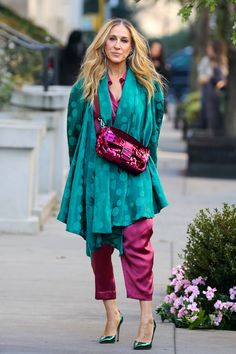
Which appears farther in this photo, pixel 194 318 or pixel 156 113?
pixel 194 318

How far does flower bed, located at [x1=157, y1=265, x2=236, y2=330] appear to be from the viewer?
768 cm

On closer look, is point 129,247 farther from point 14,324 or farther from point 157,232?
point 157,232

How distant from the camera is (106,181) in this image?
22.9 feet

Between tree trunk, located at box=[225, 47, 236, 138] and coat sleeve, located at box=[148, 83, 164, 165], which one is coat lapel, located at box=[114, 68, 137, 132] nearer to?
coat sleeve, located at box=[148, 83, 164, 165]

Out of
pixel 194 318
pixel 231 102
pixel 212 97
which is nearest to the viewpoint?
pixel 194 318

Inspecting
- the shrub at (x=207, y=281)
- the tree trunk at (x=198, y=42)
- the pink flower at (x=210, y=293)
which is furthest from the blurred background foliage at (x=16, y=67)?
the tree trunk at (x=198, y=42)

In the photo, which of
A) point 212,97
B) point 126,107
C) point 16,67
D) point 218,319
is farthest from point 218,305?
point 212,97

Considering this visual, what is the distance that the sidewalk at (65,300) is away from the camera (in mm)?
7188

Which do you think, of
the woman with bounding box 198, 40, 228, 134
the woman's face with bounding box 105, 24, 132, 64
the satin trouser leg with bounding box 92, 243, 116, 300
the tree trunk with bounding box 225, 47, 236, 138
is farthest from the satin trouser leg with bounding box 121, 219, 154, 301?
the woman with bounding box 198, 40, 228, 134

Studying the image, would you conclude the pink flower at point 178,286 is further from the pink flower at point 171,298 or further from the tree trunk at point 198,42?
the tree trunk at point 198,42

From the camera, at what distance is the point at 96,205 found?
6.96 m

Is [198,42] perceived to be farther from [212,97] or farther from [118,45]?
[118,45]

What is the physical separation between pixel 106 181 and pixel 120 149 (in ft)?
0.62

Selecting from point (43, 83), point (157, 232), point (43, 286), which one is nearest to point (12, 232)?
point (157, 232)
